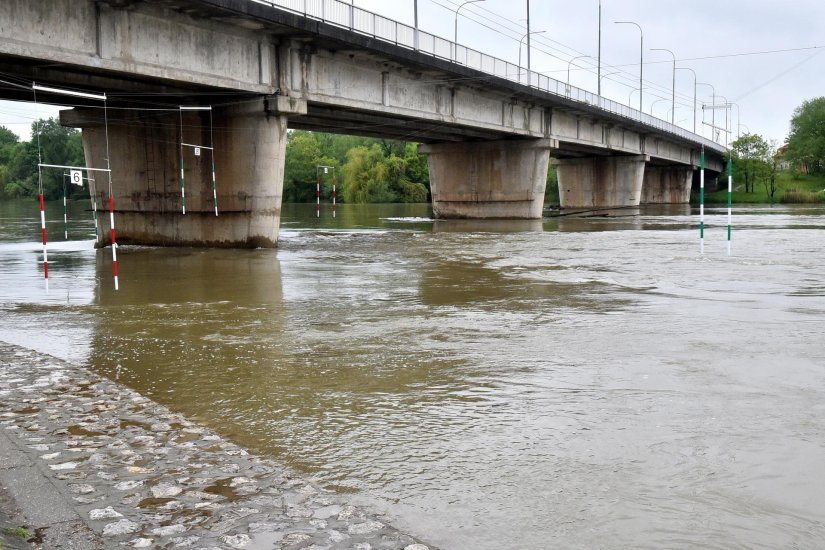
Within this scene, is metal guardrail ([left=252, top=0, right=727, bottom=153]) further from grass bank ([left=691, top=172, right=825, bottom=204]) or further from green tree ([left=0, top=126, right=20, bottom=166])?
green tree ([left=0, top=126, right=20, bottom=166])

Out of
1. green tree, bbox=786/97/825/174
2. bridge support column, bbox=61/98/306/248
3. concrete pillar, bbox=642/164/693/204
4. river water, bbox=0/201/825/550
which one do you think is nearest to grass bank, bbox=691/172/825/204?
green tree, bbox=786/97/825/174

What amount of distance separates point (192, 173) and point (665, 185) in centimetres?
8317

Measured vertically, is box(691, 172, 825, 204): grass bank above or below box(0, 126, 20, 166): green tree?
below

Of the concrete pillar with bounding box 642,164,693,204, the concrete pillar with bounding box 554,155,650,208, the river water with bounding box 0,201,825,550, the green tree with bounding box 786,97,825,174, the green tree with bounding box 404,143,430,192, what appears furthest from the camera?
the green tree with bounding box 786,97,825,174

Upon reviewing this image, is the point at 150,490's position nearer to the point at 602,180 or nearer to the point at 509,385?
the point at 509,385

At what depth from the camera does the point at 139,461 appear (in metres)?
5.31

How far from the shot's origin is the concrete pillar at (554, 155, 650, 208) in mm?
70812

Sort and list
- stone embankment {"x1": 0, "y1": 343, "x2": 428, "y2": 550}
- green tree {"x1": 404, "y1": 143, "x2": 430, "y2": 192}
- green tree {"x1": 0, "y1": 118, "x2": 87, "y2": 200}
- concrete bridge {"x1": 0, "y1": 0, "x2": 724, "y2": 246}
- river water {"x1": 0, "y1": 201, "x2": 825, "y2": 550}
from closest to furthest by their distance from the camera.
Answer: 1. stone embankment {"x1": 0, "y1": 343, "x2": 428, "y2": 550}
2. river water {"x1": 0, "y1": 201, "x2": 825, "y2": 550}
3. concrete bridge {"x1": 0, "y1": 0, "x2": 724, "y2": 246}
4. green tree {"x1": 0, "y1": 118, "x2": 87, "y2": 200}
5. green tree {"x1": 404, "y1": 143, "x2": 430, "y2": 192}

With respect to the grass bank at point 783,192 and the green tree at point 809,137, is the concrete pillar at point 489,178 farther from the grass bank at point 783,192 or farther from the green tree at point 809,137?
the green tree at point 809,137

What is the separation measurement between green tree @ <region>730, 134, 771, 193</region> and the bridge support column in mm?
96875

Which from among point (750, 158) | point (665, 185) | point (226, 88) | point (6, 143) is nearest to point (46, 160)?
point (6, 143)

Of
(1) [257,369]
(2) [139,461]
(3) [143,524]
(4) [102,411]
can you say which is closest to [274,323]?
(1) [257,369]

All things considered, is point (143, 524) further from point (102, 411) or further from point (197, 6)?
point (197, 6)

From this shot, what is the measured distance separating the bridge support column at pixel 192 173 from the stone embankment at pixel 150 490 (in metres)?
20.0
